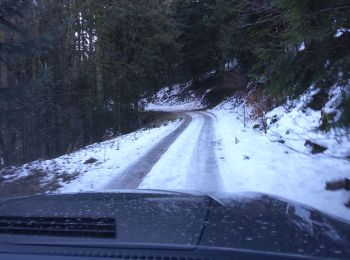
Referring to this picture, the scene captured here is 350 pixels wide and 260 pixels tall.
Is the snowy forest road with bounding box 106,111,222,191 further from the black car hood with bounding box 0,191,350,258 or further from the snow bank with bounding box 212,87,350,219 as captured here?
the black car hood with bounding box 0,191,350,258

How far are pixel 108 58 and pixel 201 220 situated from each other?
2833 cm

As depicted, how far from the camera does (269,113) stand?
66.6 ft

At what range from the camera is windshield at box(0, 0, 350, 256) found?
6.98m

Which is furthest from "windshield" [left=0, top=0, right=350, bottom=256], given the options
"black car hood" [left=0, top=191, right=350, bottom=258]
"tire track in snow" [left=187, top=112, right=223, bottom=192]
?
"black car hood" [left=0, top=191, right=350, bottom=258]

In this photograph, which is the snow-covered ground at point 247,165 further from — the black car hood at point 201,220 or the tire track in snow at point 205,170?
the black car hood at point 201,220

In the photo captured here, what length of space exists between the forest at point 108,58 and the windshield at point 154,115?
0.12 ft

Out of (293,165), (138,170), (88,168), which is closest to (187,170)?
(138,170)

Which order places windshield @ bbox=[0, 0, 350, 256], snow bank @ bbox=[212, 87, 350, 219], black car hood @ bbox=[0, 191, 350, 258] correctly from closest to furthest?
1. black car hood @ bbox=[0, 191, 350, 258]
2. windshield @ bbox=[0, 0, 350, 256]
3. snow bank @ bbox=[212, 87, 350, 219]

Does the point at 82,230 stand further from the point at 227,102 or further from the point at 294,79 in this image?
the point at 227,102

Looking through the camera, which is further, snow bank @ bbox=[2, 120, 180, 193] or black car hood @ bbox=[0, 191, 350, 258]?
snow bank @ bbox=[2, 120, 180, 193]

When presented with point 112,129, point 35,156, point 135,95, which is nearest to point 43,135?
point 35,156

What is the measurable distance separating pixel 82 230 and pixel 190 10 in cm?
4674

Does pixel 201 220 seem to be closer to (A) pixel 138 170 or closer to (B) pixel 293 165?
(B) pixel 293 165

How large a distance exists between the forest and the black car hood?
10.7ft
